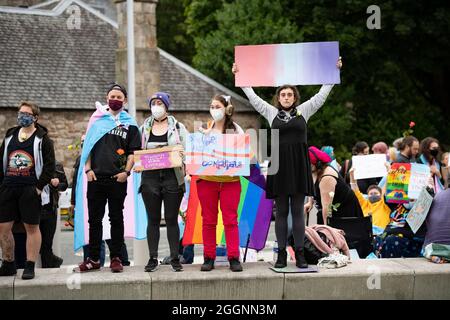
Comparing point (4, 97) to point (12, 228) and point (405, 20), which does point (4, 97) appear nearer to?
point (405, 20)

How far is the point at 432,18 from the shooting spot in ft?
110

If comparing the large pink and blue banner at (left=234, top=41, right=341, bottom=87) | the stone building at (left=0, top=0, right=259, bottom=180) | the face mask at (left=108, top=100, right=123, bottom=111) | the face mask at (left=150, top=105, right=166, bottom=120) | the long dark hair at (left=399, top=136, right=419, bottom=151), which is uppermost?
the stone building at (left=0, top=0, right=259, bottom=180)

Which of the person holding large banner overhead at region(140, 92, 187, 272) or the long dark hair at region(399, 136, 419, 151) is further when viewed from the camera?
the long dark hair at region(399, 136, 419, 151)

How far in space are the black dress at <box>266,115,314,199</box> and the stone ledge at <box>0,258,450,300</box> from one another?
90cm

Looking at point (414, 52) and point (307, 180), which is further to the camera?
point (414, 52)

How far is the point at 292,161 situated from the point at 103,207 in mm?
2077

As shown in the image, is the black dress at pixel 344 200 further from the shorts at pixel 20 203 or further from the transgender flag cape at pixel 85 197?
the shorts at pixel 20 203

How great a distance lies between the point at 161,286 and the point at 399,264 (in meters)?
2.72

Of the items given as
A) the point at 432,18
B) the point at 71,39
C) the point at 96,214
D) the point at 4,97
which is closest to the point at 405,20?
the point at 432,18

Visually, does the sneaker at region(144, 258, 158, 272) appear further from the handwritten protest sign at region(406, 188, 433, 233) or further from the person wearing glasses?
the handwritten protest sign at region(406, 188, 433, 233)

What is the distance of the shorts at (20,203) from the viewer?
9688mm

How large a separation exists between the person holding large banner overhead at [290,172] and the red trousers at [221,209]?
443 millimetres

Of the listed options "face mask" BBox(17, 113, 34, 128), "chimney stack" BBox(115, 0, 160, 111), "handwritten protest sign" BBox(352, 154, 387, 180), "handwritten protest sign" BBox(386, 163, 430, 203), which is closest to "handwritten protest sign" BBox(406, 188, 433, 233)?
"handwritten protest sign" BBox(386, 163, 430, 203)

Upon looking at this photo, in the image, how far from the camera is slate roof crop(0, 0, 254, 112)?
30766 millimetres
